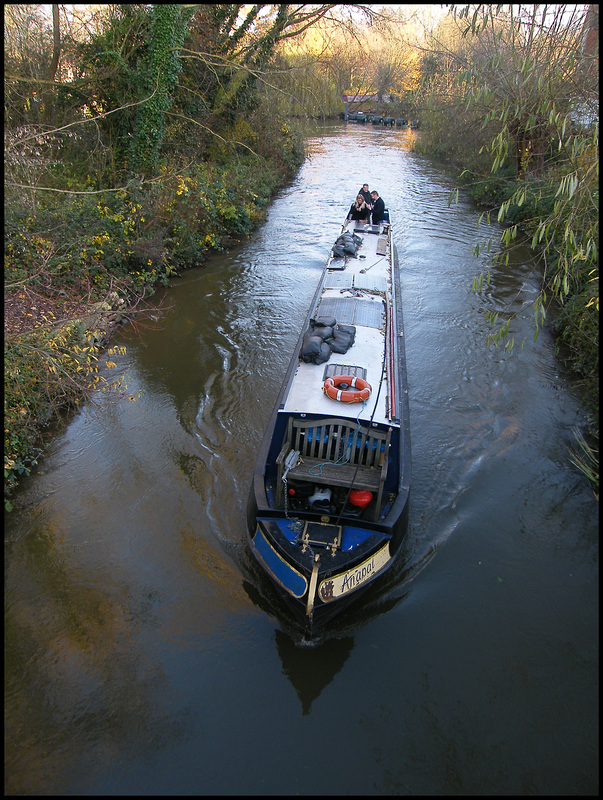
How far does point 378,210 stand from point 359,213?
27.5 inches

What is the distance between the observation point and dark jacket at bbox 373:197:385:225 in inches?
616

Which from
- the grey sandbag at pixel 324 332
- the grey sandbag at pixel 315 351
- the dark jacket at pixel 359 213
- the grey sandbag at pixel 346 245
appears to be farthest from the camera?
the dark jacket at pixel 359 213

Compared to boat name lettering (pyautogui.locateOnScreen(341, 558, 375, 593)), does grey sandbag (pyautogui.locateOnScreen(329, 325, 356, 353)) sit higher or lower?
higher

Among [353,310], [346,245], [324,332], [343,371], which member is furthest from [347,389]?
[346,245]

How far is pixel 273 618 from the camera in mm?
6250

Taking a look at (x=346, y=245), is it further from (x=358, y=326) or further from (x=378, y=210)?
(x=358, y=326)

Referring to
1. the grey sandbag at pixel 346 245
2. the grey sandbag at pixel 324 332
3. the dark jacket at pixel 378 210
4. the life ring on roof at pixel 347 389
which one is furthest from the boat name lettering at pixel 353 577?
the dark jacket at pixel 378 210

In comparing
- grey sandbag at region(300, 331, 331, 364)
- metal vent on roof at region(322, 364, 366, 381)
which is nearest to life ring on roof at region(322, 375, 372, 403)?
metal vent on roof at region(322, 364, 366, 381)

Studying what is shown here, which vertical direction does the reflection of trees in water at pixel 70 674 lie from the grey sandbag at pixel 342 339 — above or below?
below

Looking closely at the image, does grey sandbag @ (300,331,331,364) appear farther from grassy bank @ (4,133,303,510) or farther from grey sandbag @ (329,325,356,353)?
grassy bank @ (4,133,303,510)

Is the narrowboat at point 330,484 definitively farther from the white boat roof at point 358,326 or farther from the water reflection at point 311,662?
the water reflection at point 311,662

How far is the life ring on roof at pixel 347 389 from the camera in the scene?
22.9 ft

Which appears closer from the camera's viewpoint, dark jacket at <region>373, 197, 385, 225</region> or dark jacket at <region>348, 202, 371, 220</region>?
dark jacket at <region>373, 197, 385, 225</region>

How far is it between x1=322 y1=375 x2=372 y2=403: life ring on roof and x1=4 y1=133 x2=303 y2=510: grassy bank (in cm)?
364
